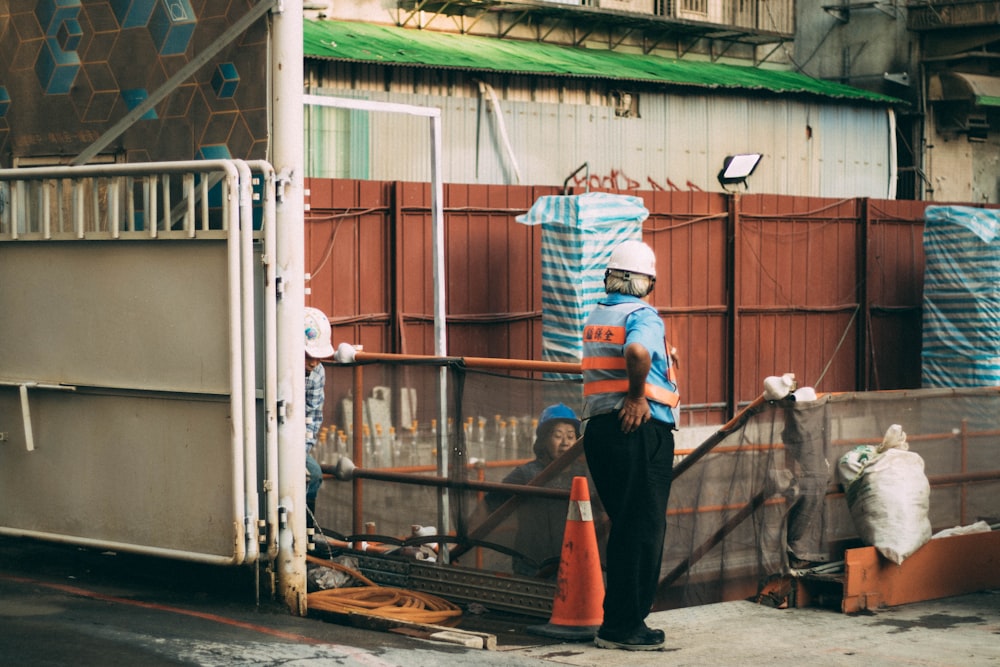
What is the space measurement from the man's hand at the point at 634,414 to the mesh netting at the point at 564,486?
0.82 metres

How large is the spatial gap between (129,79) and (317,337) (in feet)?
6.69

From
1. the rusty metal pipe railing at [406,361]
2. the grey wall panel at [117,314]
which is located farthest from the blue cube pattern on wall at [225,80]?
the rusty metal pipe railing at [406,361]

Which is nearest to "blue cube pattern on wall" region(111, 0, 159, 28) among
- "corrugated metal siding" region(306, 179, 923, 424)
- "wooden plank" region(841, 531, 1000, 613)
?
"wooden plank" region(841, 531, 1000, 613)

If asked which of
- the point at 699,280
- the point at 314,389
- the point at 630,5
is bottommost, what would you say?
the point at 314,389

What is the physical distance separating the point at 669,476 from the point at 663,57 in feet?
76.1

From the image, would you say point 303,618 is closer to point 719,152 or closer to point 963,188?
point 719,152

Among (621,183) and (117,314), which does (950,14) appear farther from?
(117,314)

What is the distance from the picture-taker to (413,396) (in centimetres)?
942

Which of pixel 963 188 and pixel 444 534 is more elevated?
pixel 963 188

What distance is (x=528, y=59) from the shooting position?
25484mm

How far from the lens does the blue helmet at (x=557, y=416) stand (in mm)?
8852

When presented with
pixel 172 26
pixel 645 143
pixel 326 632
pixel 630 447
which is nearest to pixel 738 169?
pixel 645 143

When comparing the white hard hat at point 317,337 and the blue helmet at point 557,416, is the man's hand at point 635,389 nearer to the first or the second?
the blue helmet at point 557,416

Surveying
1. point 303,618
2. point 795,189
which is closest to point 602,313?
point 303,618
